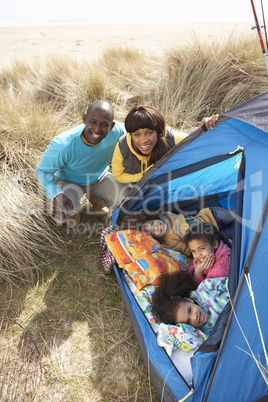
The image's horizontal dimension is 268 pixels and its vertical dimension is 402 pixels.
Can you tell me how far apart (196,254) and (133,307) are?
63 cm

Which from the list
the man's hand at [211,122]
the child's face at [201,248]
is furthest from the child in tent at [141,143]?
the child's face at [201,248]

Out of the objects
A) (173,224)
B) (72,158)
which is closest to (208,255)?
(173,224)

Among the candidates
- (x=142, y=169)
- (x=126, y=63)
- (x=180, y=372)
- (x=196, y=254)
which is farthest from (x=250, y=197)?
(x=126, y=63)

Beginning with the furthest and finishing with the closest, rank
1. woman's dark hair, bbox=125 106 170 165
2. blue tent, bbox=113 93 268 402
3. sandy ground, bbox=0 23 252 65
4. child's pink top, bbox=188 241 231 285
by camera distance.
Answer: sandy ground, bbox=0 23 252 65
woman's dark hair, bbox=125 106 170 165
child's pink top, bbox=188 241 231 285
blue tent, bbox=113 93 268 402

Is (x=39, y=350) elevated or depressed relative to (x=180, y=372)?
depressed

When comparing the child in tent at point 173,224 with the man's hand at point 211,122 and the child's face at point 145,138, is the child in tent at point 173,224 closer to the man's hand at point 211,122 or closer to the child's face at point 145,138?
the child's face at point 145,138

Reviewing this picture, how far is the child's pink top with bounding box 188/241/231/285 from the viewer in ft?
7.69

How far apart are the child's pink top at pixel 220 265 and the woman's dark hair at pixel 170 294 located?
13 cm

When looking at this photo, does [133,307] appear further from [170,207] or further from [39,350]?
[170,207]

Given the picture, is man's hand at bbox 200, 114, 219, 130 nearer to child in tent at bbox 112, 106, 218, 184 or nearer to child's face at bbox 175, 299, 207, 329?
child in tent at bbox 112, 106, 218, 184

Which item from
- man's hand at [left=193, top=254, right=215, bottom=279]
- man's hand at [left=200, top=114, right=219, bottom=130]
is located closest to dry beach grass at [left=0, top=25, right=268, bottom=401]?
man's hand at [left=193, top=254, right=215, bottom=279]

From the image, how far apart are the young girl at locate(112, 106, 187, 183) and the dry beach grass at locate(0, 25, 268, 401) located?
688 millimetres

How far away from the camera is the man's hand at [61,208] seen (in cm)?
274

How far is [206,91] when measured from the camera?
14.0 ft
